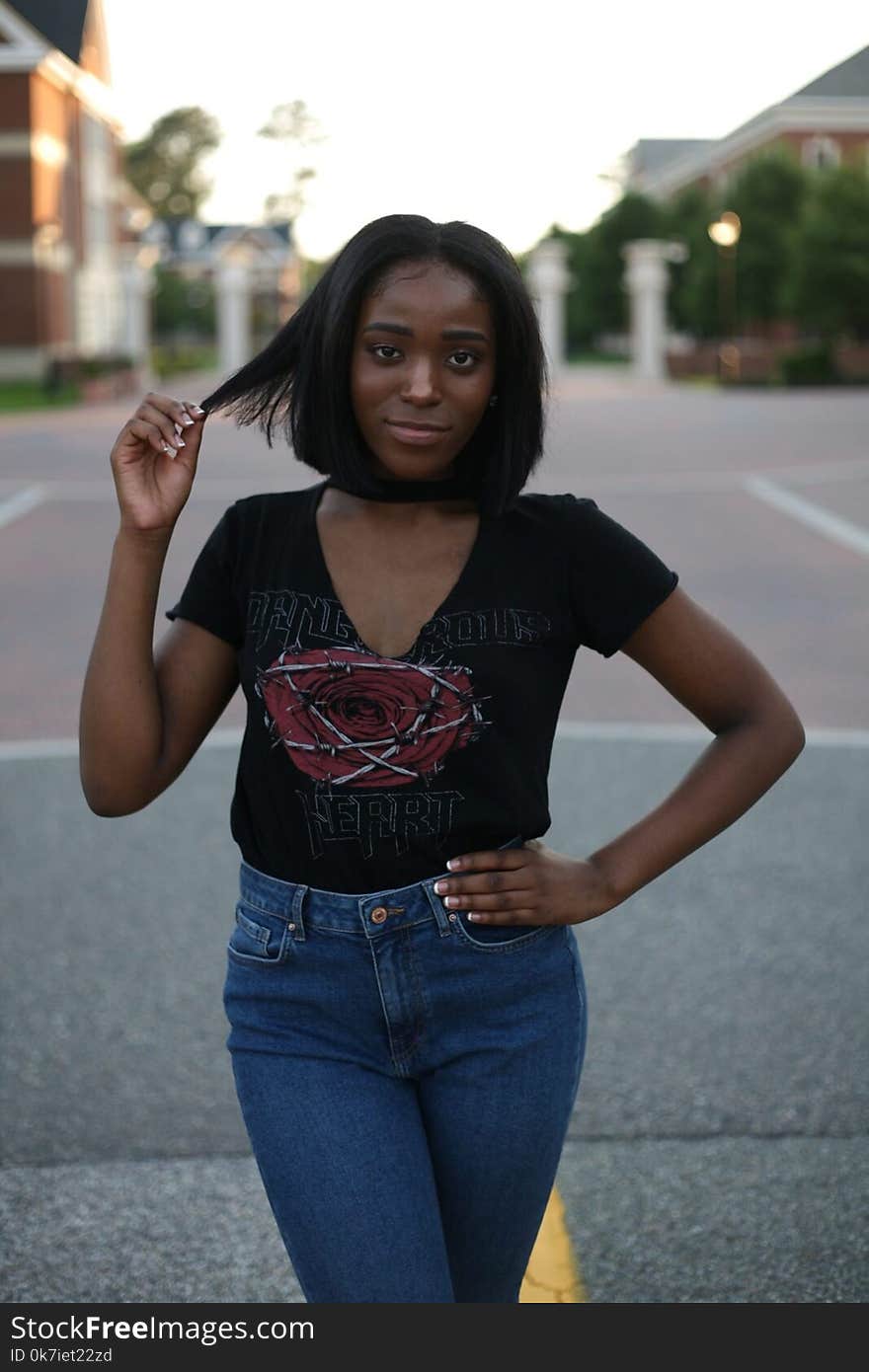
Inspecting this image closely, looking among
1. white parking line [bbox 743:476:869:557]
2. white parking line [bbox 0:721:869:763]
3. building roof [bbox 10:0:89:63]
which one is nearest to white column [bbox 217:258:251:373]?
white parking line [bbox 743:476:869:557]

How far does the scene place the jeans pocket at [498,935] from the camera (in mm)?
2137

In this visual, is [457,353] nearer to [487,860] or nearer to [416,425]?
[416,425]

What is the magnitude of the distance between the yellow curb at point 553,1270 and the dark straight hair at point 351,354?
159 centimetres

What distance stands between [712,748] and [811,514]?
14.4m

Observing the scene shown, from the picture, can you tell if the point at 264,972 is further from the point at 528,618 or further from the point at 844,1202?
the point at 844,1202

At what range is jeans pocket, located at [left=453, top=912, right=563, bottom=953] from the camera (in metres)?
2.14

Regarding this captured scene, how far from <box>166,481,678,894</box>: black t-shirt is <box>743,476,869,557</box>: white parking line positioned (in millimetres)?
12084

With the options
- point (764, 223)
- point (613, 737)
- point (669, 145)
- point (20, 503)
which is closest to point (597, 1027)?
point (613, 737)

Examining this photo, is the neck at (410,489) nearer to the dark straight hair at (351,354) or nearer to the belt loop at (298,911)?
the dark straight hair at (351,354)

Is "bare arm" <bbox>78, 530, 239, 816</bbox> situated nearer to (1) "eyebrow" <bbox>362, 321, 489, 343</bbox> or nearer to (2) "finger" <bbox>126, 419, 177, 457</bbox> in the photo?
(2) "finger" <bbox>126, 419, 177, 457</bbox>

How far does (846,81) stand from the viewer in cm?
246

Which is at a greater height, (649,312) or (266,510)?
(649,312)

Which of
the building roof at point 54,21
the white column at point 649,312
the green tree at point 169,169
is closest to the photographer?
the building roof at point 54,21

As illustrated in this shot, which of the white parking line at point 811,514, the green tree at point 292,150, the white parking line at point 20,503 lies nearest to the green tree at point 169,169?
the green tree at point 292,150
